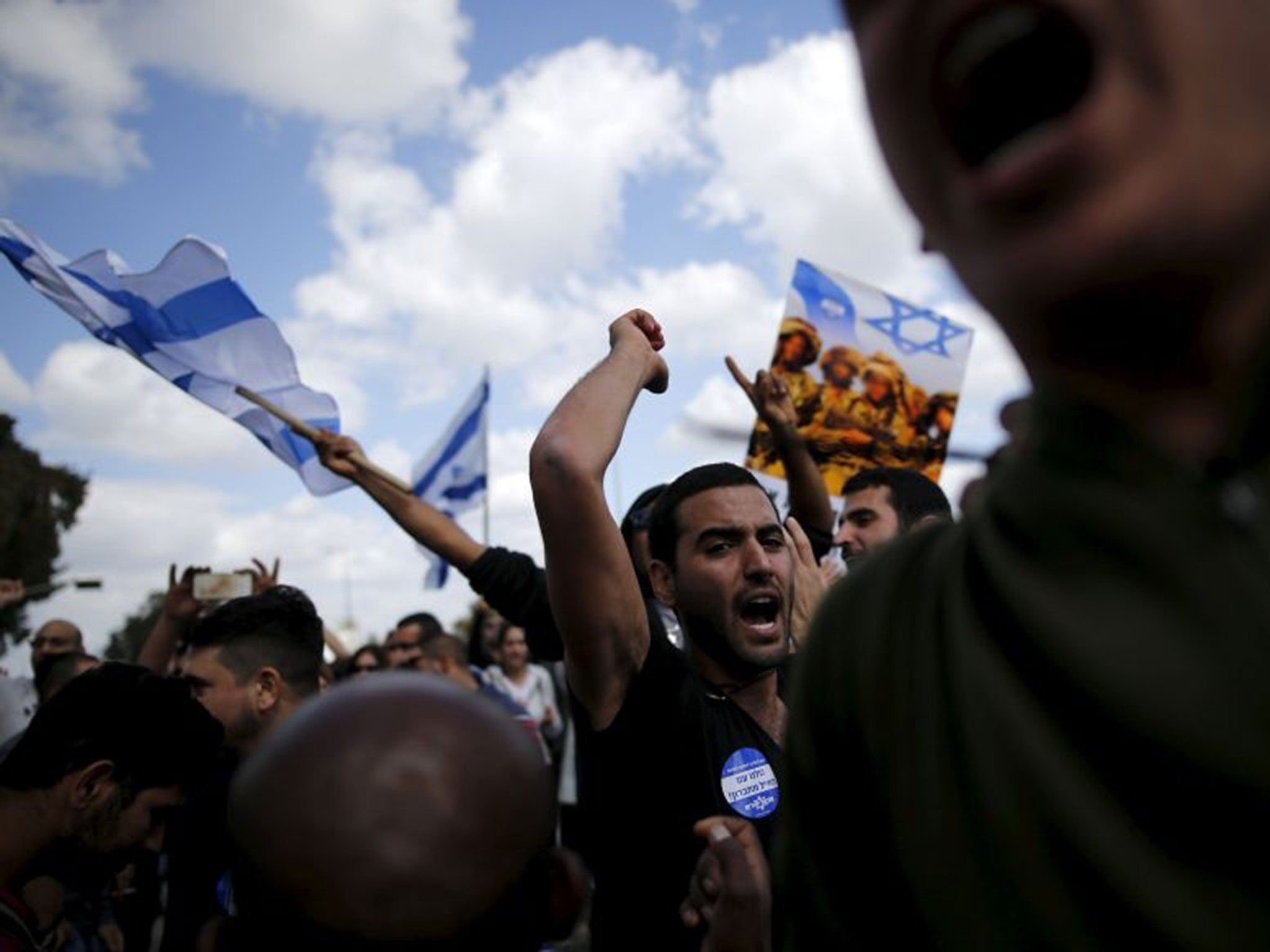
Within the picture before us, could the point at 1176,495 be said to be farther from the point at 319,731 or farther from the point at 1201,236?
the point at 319,731

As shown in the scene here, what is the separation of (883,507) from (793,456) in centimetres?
43

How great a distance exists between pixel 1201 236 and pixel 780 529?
281cm

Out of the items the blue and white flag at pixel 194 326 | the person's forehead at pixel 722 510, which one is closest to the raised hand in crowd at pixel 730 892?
the person's forehead at pixel 722 510

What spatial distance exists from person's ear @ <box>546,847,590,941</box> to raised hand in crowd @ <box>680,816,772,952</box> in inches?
17.3

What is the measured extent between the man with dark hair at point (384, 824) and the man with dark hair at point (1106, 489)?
1.65ft

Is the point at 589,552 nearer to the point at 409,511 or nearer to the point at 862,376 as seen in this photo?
the point at 409,511

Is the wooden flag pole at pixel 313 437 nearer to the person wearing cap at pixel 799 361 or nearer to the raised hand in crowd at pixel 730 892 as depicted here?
the person wearing cap at pixel 799 361

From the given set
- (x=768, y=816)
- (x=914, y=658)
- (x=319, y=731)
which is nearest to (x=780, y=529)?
(x=768, y=816)

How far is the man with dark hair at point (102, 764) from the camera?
Answer: 3.37 meters

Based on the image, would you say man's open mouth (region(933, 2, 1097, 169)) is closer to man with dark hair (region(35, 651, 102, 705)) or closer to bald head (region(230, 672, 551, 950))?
bald head (region(230, 672, 551, 950))

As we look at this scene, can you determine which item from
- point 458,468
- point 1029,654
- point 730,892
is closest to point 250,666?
point 730,892

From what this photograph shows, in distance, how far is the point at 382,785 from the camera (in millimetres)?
1044

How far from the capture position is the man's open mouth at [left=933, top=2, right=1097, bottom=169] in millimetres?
631

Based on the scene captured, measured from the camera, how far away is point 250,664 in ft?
14.2
